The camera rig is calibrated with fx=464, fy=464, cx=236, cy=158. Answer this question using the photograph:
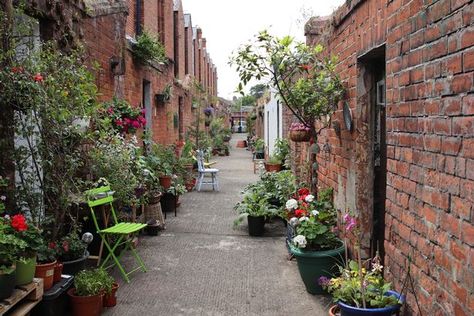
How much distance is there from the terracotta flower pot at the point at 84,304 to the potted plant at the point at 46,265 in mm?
238

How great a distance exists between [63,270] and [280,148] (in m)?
7.98

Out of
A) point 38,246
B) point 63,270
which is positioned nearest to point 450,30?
point 38,246

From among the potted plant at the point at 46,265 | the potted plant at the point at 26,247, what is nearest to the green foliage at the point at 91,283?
the potted plant at the point at 46,265

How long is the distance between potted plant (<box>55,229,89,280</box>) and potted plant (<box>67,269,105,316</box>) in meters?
0.20

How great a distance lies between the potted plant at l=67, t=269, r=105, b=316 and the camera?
148 inches

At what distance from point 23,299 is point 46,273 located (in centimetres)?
32

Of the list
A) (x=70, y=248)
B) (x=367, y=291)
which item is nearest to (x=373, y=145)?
(x=367, y=291)

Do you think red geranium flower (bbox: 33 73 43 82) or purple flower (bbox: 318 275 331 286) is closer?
red geranium flower (bbox: 33 73 43 82)

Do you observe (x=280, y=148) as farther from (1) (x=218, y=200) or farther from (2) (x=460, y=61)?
(2) (x=460, y=61)

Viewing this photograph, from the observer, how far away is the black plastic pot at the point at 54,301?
11.7ft

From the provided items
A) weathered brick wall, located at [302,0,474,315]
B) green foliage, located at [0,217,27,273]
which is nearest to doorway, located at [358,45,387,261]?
weathered brick wall, located at [302,0,474,315]

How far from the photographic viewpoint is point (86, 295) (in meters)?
3.80

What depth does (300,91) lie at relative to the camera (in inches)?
199

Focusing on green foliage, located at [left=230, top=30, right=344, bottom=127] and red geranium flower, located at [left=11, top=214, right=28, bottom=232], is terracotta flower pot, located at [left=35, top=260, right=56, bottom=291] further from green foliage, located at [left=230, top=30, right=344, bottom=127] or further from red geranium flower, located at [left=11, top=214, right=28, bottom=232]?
green foliage, located at [left=230, top=30, right=344, bottom=127]
